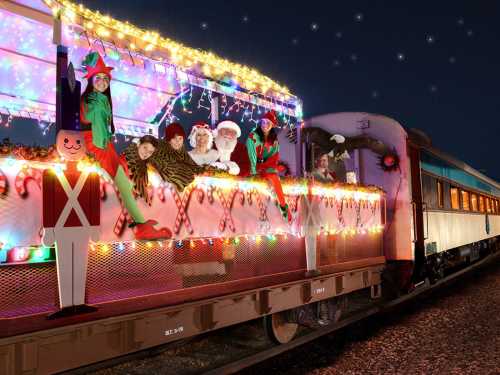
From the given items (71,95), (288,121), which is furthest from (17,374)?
(288,121)

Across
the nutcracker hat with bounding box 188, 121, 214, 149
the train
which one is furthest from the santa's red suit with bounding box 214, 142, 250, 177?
the train

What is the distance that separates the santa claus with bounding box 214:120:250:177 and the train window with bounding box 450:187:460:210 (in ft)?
29.8

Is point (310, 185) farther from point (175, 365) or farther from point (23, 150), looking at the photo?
point (23, 150)

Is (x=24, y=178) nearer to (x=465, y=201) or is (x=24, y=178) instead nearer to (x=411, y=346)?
(x=411, y=346)

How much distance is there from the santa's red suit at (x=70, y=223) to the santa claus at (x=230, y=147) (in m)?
2.51

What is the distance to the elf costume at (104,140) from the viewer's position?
3926 mm

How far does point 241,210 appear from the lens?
5.59 m

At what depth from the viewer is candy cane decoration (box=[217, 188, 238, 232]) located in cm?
529

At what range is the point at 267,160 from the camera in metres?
6.30

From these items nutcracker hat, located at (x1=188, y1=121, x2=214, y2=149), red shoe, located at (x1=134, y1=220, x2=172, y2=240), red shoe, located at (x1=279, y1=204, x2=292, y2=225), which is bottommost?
red shoe, located at (x1=134, y1=220, x2=172, y2=240)

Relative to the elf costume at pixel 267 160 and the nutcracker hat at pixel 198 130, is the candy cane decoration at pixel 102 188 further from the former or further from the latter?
the elf costume at pixel 267 160

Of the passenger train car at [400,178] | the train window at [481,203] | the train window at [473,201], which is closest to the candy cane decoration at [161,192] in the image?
the passenger train car at [400,178]

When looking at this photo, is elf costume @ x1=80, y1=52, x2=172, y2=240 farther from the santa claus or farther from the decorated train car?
the santa claus

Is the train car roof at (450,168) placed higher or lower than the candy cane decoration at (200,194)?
higher
